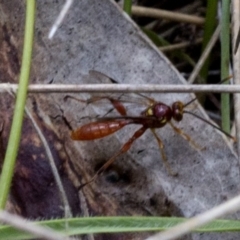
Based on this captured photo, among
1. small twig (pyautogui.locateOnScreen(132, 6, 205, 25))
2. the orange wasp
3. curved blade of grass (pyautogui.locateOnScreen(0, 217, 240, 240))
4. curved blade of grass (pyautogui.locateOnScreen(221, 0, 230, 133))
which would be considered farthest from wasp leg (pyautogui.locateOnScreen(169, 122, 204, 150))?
small twig (pyautogui.locateOnScreen(132, 6, 205, 25))

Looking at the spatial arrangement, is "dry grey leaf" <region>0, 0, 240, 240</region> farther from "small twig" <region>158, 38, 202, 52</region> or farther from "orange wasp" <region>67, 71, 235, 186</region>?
"small twig" <region>158, 38, 202, 52</region>

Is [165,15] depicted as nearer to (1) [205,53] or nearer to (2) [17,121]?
(1) [205,53]

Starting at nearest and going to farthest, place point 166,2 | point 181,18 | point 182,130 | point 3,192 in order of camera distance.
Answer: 1. point 3,192
2. point 182,130
3. point 181,18
4. point 166,2

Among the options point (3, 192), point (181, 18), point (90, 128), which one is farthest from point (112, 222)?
point (181, 18)

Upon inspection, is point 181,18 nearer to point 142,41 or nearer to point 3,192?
point 142,41

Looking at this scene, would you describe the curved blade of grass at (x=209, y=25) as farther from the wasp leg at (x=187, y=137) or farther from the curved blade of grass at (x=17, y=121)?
the curved blade of grass at (x=17, y=121)

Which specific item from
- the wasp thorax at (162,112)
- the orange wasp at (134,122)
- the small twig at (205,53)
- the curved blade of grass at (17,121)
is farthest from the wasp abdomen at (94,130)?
the small twig at (205,53)

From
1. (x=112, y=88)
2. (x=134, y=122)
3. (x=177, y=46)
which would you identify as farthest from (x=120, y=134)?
(x=177, y=46)
